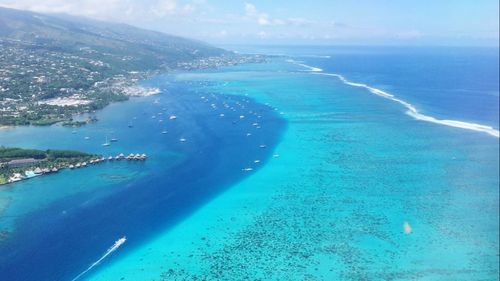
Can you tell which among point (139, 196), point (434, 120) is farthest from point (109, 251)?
point (434, 120)

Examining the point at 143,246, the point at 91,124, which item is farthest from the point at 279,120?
the point at 143,246

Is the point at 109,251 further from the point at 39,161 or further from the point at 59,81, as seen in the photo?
the point at 59,81

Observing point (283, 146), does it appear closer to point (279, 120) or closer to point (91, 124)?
point (279, 120)

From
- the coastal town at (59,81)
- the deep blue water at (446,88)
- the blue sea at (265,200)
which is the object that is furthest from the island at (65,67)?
the deep blue water at (446,88)

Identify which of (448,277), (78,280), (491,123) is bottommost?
(78,280)

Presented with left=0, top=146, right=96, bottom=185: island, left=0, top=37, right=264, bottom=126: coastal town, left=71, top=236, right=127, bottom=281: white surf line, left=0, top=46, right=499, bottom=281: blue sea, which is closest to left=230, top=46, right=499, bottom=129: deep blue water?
left=0, top=46, right=499, bottom=281: blue sea
